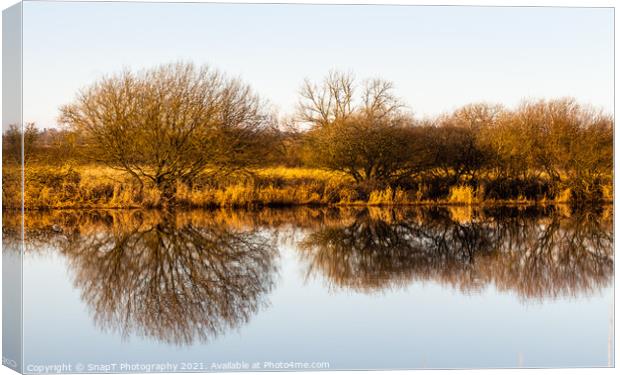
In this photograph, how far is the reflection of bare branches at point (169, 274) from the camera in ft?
35.9

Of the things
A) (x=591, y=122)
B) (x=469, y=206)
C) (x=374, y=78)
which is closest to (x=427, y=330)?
(x=591, y=122)

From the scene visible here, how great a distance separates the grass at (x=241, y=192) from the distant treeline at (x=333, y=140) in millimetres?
98

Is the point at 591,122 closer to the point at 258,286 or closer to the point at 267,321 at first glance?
the point at 258,286

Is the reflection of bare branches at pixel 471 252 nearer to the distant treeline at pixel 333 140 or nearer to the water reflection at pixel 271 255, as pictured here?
the water reflection at pixel 271 255

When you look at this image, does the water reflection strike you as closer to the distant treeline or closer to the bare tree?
the distant treeline

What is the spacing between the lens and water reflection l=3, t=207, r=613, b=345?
39.1 ft

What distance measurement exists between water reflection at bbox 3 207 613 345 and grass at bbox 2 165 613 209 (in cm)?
52

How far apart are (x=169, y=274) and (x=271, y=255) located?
101 inches

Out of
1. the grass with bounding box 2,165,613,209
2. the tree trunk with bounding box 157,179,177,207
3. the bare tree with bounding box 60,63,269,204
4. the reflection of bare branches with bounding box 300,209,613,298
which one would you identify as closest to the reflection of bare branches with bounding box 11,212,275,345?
the reflection of bare branches with bounding box 300,209,613,298

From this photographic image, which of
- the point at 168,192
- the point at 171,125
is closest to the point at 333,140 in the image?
the point at 171,125

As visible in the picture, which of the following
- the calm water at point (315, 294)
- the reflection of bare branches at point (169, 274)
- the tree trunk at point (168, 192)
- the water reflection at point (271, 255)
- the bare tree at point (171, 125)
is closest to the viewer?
the calm water at point (315, 294)

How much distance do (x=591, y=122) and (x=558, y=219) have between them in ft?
15.4

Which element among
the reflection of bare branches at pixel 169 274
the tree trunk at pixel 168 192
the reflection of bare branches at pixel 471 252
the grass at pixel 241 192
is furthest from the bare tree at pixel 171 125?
the reflection of bare branches at pixel 471 252

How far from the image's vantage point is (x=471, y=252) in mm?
16734
